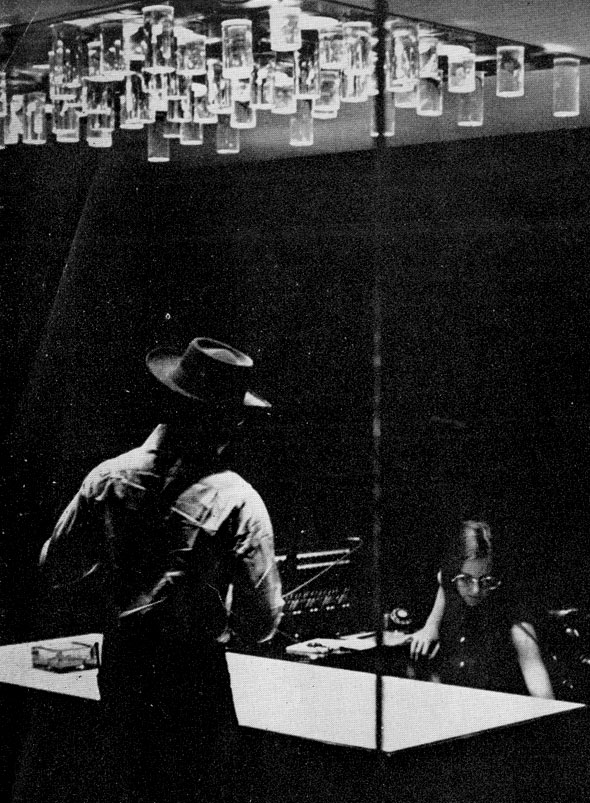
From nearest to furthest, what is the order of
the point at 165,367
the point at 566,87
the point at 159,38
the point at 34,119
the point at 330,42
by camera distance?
the point at 566,87 → the point at 330,42 → the point at 159,38 → the point at 165,367 → the point at 34,119

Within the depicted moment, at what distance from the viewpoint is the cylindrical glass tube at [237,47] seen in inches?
117

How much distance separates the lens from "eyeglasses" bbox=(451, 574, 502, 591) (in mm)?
3037

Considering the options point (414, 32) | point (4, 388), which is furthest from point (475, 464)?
point (4, 388)

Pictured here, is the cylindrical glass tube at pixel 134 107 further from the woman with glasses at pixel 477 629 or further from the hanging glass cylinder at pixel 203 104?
the woman with glasses at pixel 477 629

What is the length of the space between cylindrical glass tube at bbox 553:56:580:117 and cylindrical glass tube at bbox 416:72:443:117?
0.90 ft

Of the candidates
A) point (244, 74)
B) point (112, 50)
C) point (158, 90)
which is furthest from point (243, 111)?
point (112, 50)

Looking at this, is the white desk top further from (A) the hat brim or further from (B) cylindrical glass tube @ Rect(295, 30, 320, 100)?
(B) cylindrical glass tube @ Rect(295, 30, 320, 100)

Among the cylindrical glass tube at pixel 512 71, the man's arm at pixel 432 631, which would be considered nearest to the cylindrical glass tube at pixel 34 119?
the cylindrical glass tube at pixel 512 71

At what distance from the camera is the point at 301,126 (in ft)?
10.3

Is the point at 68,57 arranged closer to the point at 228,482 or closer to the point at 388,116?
the point at 388,116

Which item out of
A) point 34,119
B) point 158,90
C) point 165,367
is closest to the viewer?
point 158,90

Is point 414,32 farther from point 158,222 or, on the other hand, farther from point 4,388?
point 4,388

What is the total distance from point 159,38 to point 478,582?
4.82 feet

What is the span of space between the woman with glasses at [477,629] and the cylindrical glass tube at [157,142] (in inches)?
46.1
